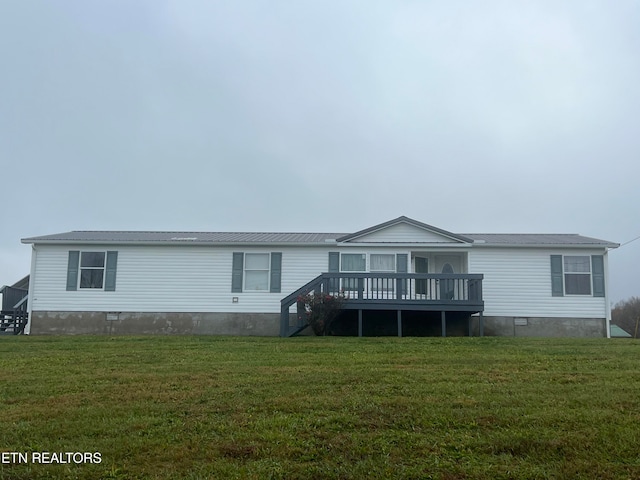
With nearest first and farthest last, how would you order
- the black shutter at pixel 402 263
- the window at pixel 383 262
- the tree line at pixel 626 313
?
1. the black shutter at pixel 402 263
2. the window at pixel 383 262
3. the tree line at pixel 626 313

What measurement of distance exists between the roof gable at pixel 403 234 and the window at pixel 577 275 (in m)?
3.21

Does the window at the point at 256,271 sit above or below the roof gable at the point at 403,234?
below

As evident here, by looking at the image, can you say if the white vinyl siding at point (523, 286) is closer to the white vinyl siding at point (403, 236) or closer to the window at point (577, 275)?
the window at point (577, 275)

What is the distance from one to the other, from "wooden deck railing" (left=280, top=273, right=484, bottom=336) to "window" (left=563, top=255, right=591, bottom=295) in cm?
344

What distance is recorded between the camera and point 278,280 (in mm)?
18125

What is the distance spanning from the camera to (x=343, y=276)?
16.2m

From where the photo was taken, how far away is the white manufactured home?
1761 cm

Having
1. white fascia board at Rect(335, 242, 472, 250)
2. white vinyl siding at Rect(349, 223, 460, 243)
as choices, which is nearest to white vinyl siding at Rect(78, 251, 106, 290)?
white fascia board at Rect(335, 242, 472, 250)

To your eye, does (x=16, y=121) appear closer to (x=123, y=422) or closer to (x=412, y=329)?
(x=412, y=329)

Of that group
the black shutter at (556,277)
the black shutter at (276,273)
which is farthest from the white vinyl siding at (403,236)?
the black shutter at (556,277)

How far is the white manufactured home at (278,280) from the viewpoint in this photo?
57.8 ft

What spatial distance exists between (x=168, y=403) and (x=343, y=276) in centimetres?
995

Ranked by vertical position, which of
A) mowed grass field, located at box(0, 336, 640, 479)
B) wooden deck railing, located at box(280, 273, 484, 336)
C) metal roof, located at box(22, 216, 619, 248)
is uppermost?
metal roof, located at box(22, 216, 619, 248)

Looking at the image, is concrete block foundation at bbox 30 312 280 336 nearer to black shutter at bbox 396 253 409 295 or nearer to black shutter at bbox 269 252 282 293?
black shutter at bbox 269 252 282 293
